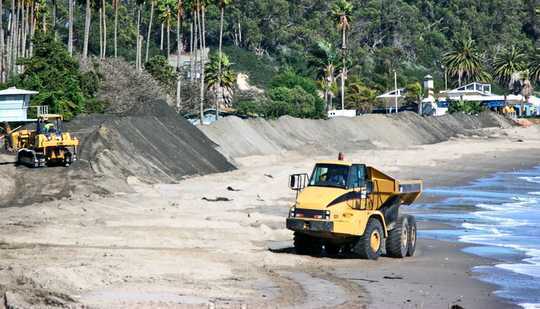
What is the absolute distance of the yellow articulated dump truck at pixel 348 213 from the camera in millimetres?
22516

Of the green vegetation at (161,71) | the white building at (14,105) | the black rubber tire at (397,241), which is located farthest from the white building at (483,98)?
the black rubber tire at (397,241)

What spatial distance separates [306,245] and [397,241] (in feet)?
7.22

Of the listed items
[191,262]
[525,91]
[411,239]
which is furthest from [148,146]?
[525,91]

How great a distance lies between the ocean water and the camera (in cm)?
2167

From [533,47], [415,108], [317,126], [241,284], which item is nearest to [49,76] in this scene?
[317,126]

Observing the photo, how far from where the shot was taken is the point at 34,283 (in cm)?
1655

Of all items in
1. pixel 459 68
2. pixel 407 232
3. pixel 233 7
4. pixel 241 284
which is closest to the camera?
pixel 241 284

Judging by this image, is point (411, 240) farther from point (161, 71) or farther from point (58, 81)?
point (161, 71)

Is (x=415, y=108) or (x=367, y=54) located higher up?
(x=367, y=54)

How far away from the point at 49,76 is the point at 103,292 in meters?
48.6

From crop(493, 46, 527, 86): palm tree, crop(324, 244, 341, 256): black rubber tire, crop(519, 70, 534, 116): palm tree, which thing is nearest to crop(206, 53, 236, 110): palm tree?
crop(519, 70, 534, 116): palm tree

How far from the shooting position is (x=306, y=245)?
24062 mm

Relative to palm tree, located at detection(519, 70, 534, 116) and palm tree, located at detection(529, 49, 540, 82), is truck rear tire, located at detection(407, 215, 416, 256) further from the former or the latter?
palm tree, located at detection(529, 49, 540, 82)

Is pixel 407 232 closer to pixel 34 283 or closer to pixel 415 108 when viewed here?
pixel 34 283
